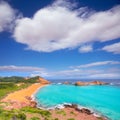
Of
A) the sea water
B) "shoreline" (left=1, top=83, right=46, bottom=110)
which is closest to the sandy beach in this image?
"shoreline" (left=1, top=83, right=46, bottom=110)

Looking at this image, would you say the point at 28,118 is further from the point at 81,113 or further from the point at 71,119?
the point at 81,113

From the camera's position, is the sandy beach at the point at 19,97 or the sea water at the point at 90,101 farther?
the sandy beach at the point at 19,97

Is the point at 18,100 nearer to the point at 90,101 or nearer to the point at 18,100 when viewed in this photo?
the point at 18,100

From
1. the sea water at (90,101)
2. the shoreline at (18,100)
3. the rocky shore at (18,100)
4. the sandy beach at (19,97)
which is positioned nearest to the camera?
the rocky shore at (18,100)

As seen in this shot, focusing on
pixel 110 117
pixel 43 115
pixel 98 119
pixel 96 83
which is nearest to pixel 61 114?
pixel 43 115


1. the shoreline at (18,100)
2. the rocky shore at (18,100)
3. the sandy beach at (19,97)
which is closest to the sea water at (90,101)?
the shoreline at (18,100)

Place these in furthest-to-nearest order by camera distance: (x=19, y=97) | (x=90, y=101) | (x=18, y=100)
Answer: (x=19, y=97) → (x=90, y=101) → (x=18, y=100)

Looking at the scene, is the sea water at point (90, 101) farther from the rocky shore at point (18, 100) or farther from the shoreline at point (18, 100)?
the rocky shore at point (18, 100)

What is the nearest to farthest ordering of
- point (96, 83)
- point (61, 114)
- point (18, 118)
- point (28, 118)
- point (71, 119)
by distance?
point (18, 118), point (28, 118), point (71, 119), point (61, 114), point (96, 83)

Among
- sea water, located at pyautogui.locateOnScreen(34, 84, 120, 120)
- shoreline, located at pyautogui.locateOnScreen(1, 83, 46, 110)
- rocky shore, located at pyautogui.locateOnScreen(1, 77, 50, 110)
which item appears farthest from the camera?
shoreline, located at pyautogui.locateOnScreen(1, 83, 46, 110)

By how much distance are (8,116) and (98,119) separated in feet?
47.0

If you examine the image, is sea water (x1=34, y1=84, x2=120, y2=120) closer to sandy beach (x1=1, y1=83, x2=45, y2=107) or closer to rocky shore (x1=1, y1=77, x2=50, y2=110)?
rocky shore (x1=1, y1=77, x2=50, y2=110)

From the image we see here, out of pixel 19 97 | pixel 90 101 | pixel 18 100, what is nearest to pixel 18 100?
pixel 18 100

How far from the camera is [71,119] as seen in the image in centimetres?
3094
